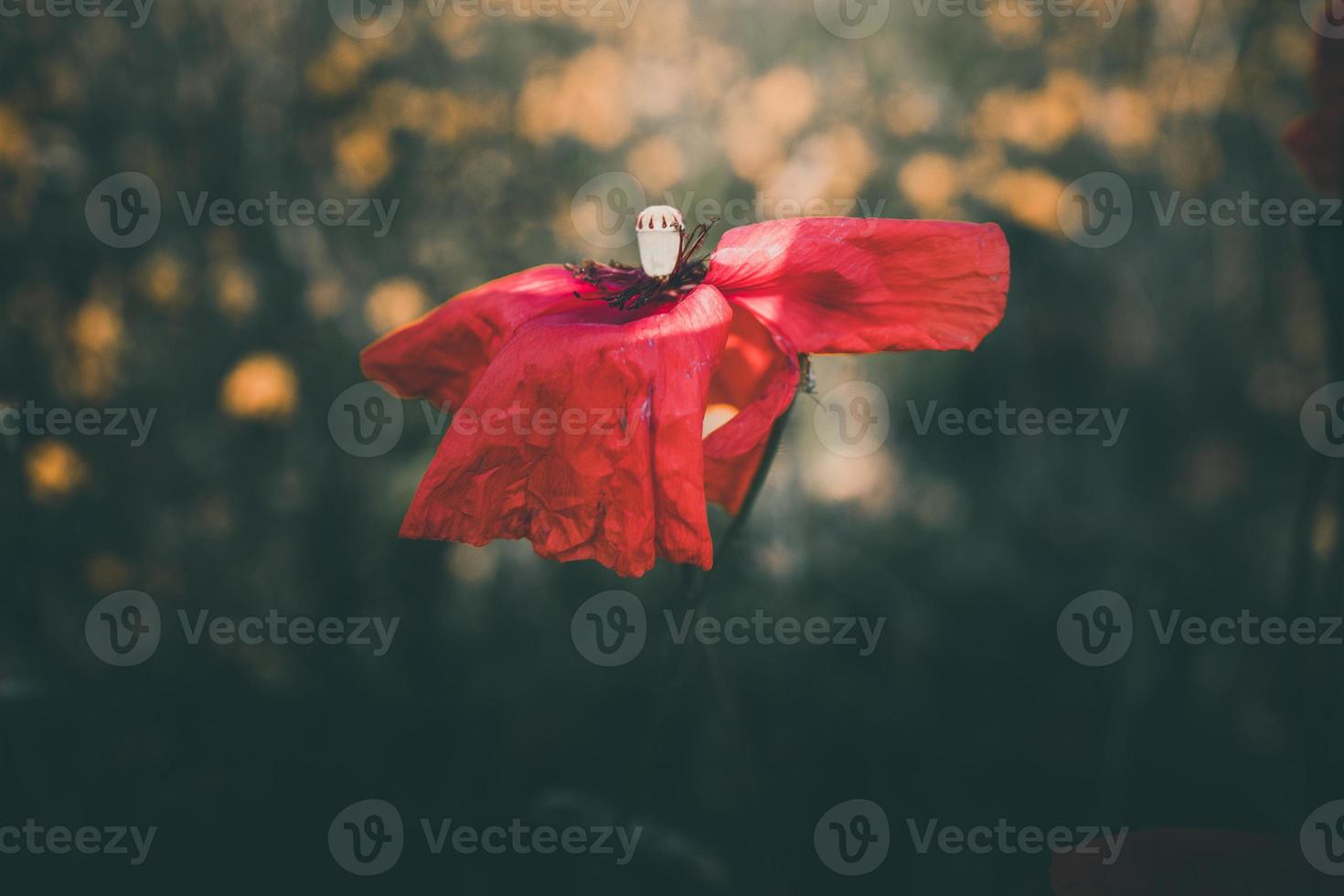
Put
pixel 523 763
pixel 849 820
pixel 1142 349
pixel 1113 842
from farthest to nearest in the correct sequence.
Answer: pixel 1142 349 → pixel 523 763 → pixel 849 820 → pixel 1113 842

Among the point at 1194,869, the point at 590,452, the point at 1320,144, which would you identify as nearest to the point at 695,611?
the point at 590,452

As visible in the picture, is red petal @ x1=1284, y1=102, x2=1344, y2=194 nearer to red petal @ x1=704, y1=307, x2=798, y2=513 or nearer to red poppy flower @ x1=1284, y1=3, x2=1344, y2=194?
red poppy flower @ x1=1284, y1=3, x2=1344, y2=194

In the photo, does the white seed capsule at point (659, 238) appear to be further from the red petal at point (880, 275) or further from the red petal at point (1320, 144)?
the red petal at point (1320, 144)

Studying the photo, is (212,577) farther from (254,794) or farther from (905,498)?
(905,498)

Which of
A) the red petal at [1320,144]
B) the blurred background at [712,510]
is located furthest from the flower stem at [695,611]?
the red petal at [1320,144]

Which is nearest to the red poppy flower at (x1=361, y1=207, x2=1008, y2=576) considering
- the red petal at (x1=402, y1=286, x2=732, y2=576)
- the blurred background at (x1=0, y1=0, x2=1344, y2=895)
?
the red petal at (x1=402, y1=286, x2=732, y2=576)

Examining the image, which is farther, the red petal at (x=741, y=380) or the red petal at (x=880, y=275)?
the red petal at (x=741, y=380)

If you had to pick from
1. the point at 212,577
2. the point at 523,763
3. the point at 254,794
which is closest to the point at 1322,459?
the point at 523,763
